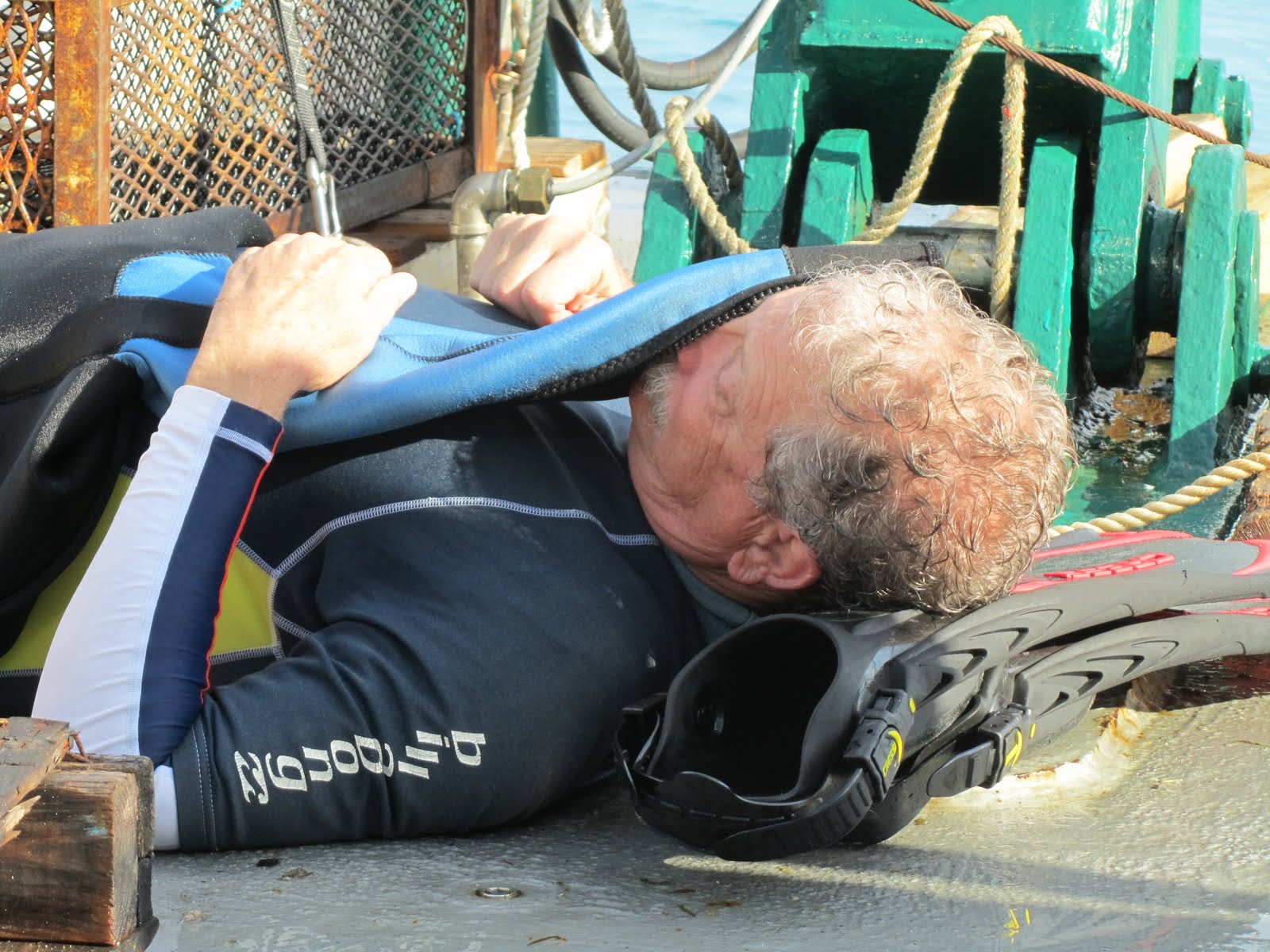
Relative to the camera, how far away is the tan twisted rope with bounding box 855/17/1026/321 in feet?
9.20

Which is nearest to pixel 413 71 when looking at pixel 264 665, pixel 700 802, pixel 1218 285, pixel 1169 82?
pixel 1169 82

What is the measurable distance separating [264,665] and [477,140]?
10.4 feet

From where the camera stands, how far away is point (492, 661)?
4.91 feet

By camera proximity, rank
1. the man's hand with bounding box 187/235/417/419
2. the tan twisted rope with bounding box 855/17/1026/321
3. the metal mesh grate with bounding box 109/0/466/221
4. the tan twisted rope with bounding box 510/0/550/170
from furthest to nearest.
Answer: the tan twisted rope with bounding box 510/0/550/170
the metal mesh grate with bounding box 109/0/466/221
the tan twisted rope with bounding box 855/17/1026/321
the man's hand with bounding box 187/235/417/419

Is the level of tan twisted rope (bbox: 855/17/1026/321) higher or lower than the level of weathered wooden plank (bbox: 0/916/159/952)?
higher

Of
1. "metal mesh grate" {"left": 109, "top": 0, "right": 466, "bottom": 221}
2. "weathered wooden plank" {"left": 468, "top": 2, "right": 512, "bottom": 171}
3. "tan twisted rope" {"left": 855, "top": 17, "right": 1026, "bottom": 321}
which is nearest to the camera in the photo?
"tan twisted rope" {"left": 855, "top": 17, "right": 1026, "bottom": 321}

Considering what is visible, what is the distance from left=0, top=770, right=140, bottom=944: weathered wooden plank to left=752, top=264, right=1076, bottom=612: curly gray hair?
0.81 meters

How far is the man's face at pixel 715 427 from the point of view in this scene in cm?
163

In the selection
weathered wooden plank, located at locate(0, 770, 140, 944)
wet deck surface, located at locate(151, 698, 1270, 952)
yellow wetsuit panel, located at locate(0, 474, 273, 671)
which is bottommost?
wet deck surface, located at locate(151, 698, 1270, 952)

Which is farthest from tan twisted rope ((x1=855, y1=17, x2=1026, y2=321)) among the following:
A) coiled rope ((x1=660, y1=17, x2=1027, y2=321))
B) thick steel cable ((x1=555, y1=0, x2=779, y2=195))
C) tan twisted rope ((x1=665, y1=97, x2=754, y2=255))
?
thick steel cable ((x1=555, y1=0, x2=779, y2=195))

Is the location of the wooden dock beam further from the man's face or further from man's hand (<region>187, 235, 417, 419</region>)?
the man's face

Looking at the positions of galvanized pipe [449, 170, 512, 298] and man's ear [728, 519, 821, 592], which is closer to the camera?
man's ear [728, 519, 821, 592]

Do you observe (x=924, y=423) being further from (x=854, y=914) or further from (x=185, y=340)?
(x=185, y=340)

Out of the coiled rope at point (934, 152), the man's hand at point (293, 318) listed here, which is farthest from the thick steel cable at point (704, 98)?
the man's hand at point (293, 318)
